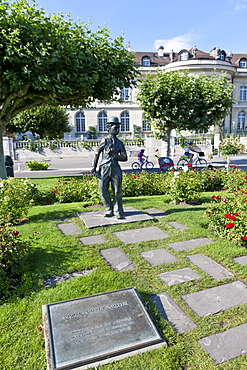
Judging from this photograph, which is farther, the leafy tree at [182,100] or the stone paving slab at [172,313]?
the leafy tree at [182,100]

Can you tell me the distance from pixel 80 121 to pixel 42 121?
37.7 feet

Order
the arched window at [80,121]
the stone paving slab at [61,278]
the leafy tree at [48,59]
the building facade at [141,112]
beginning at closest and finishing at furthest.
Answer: the stone paving slab at [61,278], the leafy tree at [48,59], the building facade at [141,112], the arched window at [80,121]

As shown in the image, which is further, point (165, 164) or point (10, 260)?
point (165, 164)

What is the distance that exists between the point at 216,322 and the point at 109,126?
13.9 ft

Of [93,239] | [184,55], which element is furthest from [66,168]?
[184,55]

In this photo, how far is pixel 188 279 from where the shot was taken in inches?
145

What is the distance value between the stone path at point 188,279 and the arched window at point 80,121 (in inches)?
1540

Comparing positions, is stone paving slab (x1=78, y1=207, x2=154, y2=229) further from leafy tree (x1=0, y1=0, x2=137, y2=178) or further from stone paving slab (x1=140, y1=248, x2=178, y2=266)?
leafy tree (x1=0, y1=0, x2=137, y2=178)

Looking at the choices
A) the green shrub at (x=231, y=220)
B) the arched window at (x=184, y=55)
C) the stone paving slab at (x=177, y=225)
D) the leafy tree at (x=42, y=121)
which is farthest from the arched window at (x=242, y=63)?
the stone paving slab at (x=177, y=225)

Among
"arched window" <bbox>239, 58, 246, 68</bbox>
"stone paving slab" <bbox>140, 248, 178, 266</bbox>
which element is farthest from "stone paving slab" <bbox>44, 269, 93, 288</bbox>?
"arched window" <bbox>239, 58, 246, 68</bbox>

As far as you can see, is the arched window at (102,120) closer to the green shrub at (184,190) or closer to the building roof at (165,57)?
the building roof at (165,57)

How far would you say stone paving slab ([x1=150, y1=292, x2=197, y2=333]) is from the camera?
282cm

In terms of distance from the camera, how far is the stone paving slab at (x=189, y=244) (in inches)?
185

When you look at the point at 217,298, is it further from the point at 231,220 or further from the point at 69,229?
the point at 69,229
